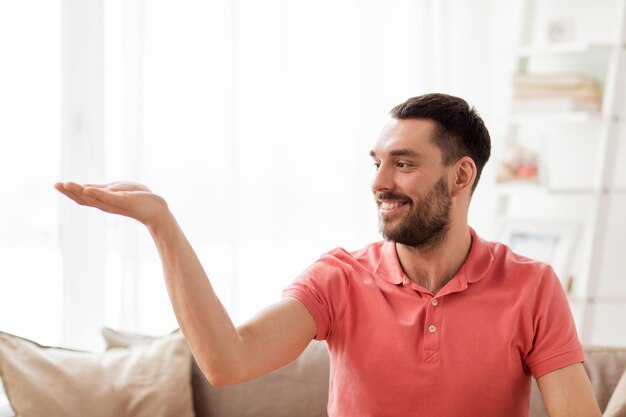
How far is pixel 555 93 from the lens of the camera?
3518 millimetres

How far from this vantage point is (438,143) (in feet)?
6.48

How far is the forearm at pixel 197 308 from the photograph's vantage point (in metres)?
1.55

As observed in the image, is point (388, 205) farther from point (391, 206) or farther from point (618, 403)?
point (618, 403)

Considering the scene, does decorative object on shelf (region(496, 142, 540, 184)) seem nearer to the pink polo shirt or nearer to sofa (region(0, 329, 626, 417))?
sofa (region(0, 329, 626, 417))

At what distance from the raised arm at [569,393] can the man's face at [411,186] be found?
391mm

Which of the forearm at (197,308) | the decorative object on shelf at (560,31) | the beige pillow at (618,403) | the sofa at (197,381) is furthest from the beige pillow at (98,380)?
the decorative object on shelf at (560,31)

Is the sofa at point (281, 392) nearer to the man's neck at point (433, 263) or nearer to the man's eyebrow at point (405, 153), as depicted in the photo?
the man's neck at point (433, 263)

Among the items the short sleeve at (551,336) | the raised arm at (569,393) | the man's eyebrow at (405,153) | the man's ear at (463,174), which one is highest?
the man's eyebrow at (405,153)

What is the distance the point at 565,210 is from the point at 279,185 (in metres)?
1.40

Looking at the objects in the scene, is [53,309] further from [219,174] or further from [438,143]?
[438,143]

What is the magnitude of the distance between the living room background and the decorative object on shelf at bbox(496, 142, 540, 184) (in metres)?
0.59

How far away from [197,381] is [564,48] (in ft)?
6.69

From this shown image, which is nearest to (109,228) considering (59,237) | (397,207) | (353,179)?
(59,237)

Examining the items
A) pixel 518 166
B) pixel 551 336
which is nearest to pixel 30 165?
pixel 551 336
